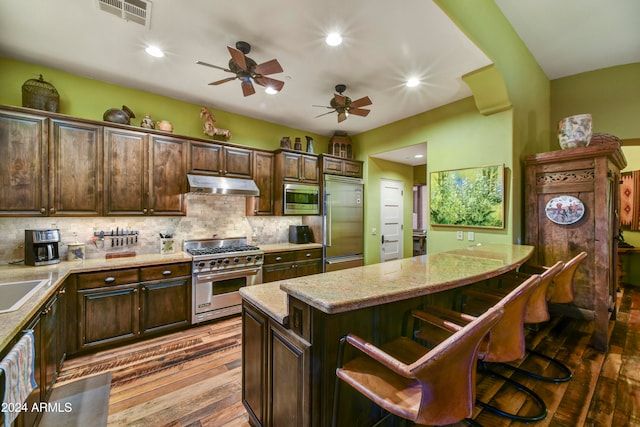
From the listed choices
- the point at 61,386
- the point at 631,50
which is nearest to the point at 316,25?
the point at 61,386

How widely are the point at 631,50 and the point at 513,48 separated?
1633 mm

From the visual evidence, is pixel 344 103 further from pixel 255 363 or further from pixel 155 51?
pixel 255 363

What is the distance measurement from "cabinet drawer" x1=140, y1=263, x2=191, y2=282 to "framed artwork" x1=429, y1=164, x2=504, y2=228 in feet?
11.4

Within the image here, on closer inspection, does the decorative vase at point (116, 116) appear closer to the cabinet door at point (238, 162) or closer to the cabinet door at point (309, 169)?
the cabinet door at point (238, 162)

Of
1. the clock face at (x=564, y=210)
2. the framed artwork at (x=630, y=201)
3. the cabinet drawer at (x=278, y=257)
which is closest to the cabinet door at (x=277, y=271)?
the cabinet drawer at (x=278, y=257)

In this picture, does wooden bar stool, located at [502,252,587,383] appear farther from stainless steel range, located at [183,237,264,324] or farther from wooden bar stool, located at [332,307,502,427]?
stainless steel range, located at [183,237,264,324]

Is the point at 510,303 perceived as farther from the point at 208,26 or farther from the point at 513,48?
the point at 513,48

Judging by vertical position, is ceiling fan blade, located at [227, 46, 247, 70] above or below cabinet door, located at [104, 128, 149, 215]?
above

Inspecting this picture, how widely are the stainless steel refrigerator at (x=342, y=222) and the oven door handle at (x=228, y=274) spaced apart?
1.33 metres

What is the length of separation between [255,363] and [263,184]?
2.95 meters

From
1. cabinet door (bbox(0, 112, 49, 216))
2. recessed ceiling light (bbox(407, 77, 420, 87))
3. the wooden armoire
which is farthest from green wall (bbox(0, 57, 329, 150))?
the wooden armoire

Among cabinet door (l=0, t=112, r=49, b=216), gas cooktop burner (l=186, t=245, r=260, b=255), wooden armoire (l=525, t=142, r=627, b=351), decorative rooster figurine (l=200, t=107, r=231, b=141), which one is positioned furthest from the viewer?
decorative rooster figurine (l=200, t=107, r=231, b=141)

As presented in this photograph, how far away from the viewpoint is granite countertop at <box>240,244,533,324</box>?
1123 mm

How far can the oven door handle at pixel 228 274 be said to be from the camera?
3.23m
